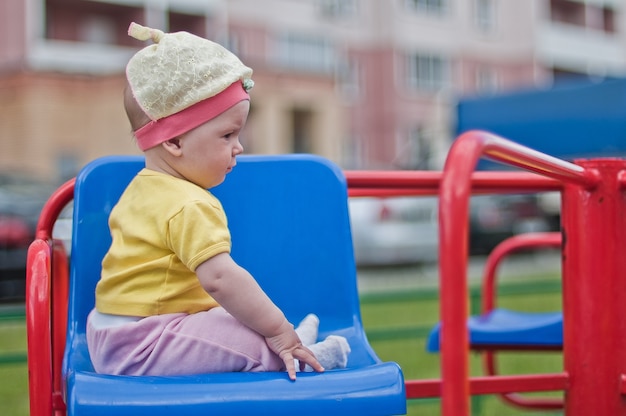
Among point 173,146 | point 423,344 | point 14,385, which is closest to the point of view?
point 173,146

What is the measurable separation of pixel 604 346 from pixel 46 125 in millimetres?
18940

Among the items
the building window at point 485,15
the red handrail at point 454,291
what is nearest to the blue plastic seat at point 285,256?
the red handrail at point 454,291

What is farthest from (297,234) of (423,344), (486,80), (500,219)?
(486,80)

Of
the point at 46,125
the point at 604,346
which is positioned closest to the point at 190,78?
the point at 604,346

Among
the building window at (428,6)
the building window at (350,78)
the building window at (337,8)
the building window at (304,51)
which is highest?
the building window at (428,6)

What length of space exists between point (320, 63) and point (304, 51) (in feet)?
2.90

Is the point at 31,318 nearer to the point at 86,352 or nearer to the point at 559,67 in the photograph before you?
the point at 86,352

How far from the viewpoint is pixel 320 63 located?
90.6 feet

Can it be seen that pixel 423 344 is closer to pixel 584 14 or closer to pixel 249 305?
pixel 249 305

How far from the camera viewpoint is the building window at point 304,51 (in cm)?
2664

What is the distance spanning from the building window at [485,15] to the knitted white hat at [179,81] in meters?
31.1

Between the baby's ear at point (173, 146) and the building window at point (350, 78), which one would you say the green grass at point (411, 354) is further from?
the building window at point (350, 78)

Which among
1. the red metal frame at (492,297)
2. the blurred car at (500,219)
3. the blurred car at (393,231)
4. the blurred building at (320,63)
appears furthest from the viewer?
the blurred building at (320,63)

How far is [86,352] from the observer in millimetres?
1914
